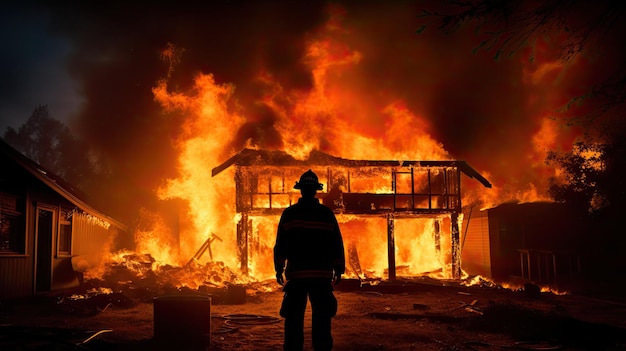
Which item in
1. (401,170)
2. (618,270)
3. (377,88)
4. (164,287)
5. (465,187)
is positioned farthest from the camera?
(377,88)

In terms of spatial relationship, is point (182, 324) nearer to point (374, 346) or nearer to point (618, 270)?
point (374, 346)

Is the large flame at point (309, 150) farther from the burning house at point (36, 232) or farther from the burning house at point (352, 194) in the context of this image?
the burning house at point (36, 232)

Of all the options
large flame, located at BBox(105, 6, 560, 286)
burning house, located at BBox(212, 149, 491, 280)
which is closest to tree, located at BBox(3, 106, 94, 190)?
large flame, located at BBox(105, 6, 560, 286)

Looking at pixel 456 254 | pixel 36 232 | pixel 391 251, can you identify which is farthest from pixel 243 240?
pixel 456 254

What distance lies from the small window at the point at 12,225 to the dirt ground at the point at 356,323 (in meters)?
1.39

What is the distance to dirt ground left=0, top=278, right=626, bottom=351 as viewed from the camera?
750cm

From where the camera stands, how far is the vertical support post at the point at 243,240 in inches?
839

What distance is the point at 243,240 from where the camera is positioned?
21594mm

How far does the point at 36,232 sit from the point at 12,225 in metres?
0.87

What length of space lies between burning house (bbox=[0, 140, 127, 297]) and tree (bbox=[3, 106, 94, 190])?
33.8 m

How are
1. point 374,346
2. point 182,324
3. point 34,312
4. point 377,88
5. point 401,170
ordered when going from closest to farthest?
point 182,324 < point 374,346 < point 34,312 < point 401,170 < point 377,88

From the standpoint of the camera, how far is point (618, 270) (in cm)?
1848

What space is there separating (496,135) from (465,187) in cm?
568

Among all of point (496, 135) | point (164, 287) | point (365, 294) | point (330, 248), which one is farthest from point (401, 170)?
point (496, 135)
